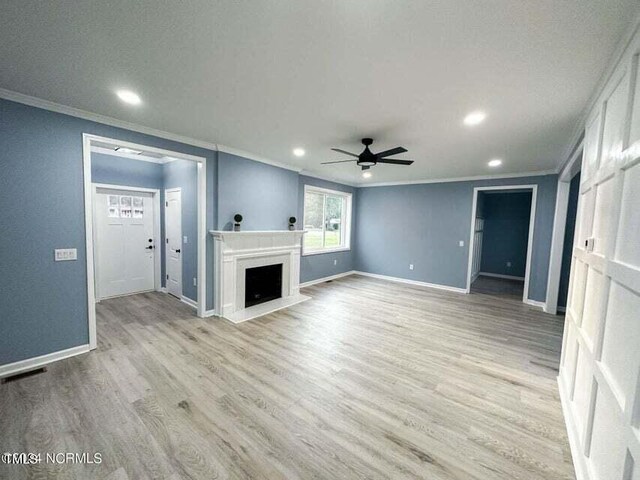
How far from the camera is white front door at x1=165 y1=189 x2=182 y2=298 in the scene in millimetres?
4637

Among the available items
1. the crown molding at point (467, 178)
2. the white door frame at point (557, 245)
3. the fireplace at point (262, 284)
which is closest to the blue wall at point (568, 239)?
the white door frame at point (557, 245)

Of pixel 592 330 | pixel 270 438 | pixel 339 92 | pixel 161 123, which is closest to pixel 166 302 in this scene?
pixel 161 123

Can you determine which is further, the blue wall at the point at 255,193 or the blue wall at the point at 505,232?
the blue wall at the point at 505,232

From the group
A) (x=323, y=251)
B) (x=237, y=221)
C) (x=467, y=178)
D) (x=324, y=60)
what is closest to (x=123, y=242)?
(x=237, y=221)

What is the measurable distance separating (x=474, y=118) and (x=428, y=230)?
3.91 meters

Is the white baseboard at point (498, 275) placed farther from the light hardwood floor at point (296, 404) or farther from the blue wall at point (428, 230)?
the light hardwood floor at point (296, 404)

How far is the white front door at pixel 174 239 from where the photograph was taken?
15.2 ft

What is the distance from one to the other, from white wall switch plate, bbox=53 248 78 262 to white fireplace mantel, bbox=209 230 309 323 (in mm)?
1538

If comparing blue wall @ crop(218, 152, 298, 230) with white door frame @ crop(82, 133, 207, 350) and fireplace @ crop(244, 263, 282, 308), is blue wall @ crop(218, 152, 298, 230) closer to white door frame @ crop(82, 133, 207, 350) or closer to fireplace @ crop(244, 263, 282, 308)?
white door frame @ crop(82, 133, 207, 350)

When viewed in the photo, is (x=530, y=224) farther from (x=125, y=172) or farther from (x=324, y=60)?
(x=125, y=172)

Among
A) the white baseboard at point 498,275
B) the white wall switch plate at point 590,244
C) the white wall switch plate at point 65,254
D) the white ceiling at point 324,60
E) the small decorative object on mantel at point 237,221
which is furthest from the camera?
the white baseboard at point 498,275

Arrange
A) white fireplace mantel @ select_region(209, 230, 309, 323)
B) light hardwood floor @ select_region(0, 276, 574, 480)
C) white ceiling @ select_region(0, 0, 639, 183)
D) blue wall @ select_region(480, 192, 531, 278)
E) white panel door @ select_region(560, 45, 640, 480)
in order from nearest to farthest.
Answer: white panel door @ select_region(560, 45, 640, 480), white ceiling @ select_region(0, 0, 639, 183), light hardwood floor @ select_region(0, 276, 574, 480), white fireplace mantel @ select_region(209, 230, 309, 323), blue wall @ select_region(480, 192, 531, 278)

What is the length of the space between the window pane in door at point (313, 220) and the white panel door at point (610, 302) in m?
4.74
